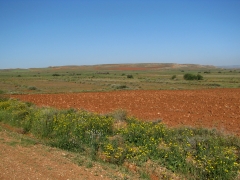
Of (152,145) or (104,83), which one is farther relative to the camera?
(104,83)

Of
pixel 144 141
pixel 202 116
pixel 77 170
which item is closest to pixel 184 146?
pixel 144 141

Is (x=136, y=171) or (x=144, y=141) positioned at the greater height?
(x=144, y=141)

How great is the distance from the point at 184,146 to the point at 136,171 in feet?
6.76

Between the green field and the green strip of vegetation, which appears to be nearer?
the green strip of vegetation

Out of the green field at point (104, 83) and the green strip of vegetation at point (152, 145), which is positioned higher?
the green strip of vegetation at point (152, 145)

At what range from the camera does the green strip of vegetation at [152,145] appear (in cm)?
704

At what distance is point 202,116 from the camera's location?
15.5 m

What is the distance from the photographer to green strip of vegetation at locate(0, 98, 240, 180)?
7043 millimetres

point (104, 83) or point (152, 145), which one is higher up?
point (152, 145)

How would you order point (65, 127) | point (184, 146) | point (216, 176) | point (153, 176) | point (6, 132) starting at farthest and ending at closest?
point (6, 132), point (65, 127), point (184, 146), point (153, 176), point (216, 176)

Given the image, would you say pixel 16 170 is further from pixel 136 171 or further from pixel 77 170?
pixel 136 171

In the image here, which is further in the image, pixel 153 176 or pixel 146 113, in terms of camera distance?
pixel 146 113

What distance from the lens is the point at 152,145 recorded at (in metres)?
8.48

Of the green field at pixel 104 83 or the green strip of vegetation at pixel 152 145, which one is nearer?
the green strip of vegetation at pixel 152 145
